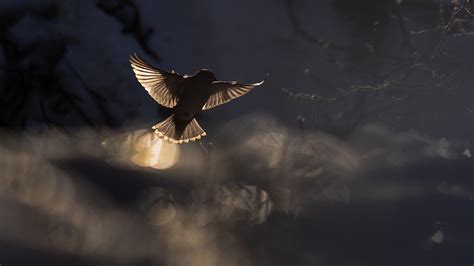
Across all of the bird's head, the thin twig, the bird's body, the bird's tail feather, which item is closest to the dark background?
the thin twig

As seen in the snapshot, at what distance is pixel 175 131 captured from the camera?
2711 mm

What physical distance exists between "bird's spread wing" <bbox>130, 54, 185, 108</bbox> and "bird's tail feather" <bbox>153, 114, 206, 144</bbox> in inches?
8.8

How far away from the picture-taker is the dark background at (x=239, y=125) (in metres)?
3.59

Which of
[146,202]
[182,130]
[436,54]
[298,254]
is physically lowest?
[298,254]

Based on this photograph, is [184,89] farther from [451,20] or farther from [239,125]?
[451,20]

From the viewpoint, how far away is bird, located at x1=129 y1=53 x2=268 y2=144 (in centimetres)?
225

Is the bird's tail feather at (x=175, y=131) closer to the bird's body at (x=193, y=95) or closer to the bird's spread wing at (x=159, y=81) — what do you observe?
the bird's body at (x=193, y=95)

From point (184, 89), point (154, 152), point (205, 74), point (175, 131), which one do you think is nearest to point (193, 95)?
point (184, 89)

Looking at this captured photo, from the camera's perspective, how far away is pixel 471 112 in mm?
4766

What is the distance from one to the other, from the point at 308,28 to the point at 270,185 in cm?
159

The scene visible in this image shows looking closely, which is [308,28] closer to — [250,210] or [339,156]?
[339,156]

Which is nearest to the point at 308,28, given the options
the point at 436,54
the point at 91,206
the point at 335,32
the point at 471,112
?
the point at 335,32

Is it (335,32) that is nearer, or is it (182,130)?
(182,130)

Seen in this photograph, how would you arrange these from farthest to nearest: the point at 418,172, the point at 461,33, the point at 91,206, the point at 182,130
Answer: the point at 418,172 < the point at 461,33 < the point at 91,206 < the point at 182,130
